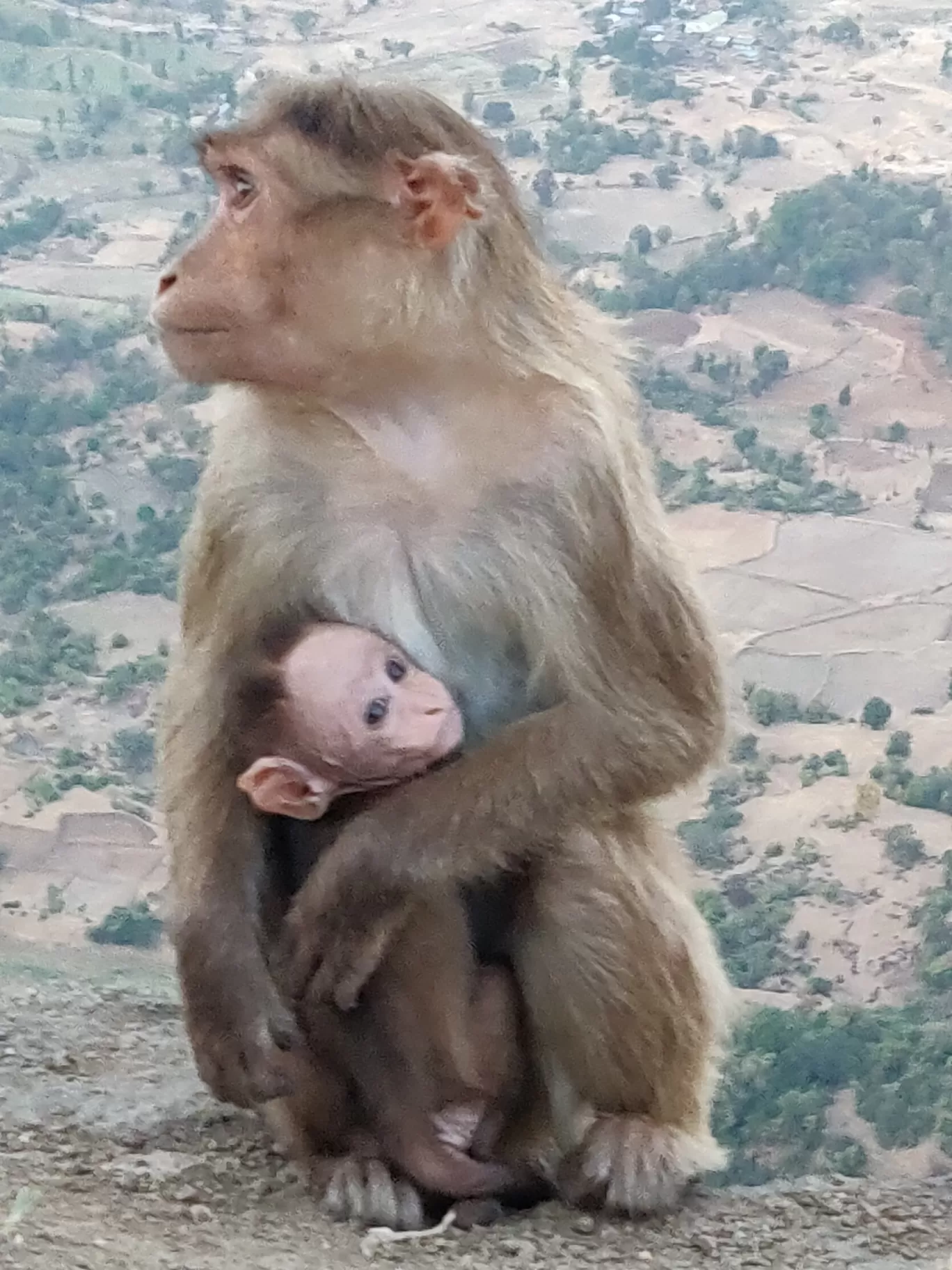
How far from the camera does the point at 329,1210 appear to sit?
7.30ft

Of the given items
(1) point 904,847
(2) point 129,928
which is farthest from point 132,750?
(1) point 904,847

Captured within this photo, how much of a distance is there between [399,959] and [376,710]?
0.33m

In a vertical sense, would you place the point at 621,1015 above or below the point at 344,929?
below

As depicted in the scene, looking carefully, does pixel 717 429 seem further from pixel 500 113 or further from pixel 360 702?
pixel 360 702

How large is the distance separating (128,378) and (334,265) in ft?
10.8

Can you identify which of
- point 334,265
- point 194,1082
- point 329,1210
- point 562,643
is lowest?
point 194,1082

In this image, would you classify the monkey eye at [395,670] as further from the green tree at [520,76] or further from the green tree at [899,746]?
the green tree at [520,76]

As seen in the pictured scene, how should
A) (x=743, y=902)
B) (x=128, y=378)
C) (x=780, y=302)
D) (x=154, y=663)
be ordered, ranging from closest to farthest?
(x=154, y=663) → (x=743, y=902) → (x=128, y=378) → (x=780, y=302)

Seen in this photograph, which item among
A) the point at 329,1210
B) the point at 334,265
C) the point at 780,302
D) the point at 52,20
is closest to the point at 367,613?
the point at 334,265

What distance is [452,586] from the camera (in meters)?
2.17

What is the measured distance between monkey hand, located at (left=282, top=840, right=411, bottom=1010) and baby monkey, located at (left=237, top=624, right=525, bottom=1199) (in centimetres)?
4

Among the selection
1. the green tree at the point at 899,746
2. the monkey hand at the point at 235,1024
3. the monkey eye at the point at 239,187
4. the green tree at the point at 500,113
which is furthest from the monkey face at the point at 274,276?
the green tree at the point at 899,746

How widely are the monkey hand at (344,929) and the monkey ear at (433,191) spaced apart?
2.57ft

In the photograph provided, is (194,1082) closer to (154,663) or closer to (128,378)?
(154,663)
